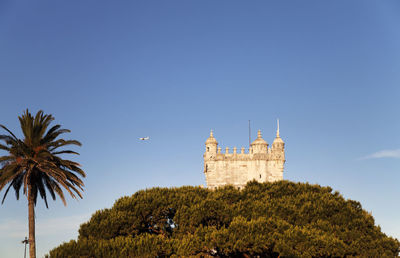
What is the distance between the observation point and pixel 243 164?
73688 mm

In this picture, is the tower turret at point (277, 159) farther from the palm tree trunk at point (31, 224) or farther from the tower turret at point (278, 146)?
the palm tree trunk at point (31, 224)

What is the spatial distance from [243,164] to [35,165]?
132 feet

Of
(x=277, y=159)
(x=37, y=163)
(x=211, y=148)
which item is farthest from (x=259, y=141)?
(x=37, y=163)

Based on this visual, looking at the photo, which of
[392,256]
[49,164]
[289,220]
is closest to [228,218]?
[289,220]

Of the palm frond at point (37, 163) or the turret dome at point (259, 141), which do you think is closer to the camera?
the palm frond at point (37, 163)

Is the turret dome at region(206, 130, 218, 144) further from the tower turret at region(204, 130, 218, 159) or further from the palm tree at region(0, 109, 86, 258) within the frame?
the palm tree at region(0, 109, 86, 258)

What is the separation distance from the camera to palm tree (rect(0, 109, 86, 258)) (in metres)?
39.8

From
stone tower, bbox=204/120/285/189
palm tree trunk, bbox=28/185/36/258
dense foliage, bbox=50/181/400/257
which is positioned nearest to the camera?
dense foliage, bbox=50/181/400/257

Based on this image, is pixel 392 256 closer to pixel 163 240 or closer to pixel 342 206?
pixel 342 206

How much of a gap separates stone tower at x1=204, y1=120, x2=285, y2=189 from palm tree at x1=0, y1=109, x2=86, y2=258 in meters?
34.2

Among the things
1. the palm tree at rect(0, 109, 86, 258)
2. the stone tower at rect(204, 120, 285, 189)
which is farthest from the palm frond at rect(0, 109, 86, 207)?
the stone tower at rect(204, 120, 285, 189)

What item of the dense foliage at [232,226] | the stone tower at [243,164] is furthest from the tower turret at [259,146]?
the dense foliage at [232,226]

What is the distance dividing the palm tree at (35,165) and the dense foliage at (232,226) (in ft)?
28.4

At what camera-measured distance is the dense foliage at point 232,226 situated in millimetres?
29094
